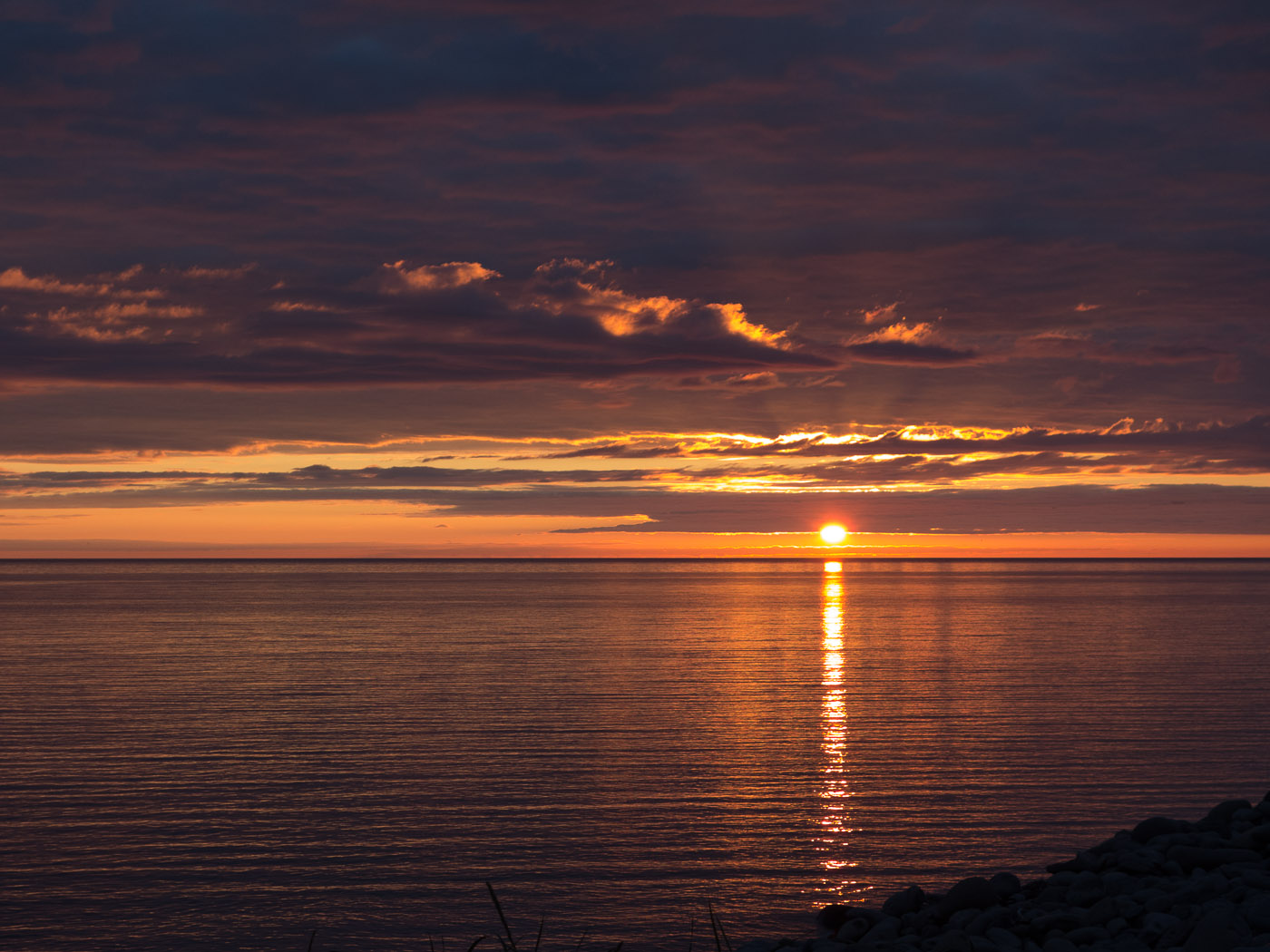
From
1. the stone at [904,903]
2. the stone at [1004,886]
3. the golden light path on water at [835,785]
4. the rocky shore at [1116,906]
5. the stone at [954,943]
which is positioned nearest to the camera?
the rocky shore at [1116,906]

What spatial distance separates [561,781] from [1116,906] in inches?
714

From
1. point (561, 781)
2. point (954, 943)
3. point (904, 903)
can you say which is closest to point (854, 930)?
point (904, 903)

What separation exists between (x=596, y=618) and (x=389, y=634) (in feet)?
95.1

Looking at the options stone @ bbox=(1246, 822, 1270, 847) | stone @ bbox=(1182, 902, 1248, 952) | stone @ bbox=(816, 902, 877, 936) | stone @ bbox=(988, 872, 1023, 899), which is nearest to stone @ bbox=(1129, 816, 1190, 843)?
stone @ bbox=(1246, 822, 1270, 847)

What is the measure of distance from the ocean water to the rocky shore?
11.0ft

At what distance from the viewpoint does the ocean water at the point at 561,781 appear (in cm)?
2088

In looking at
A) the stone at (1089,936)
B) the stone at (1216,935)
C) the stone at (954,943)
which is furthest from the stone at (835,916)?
the stone at (1216,935)

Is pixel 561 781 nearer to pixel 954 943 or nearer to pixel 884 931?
pixel 884 931

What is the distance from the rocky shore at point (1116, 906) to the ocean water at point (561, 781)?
3347 mm

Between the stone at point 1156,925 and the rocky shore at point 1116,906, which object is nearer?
the rocky shore at point 1116,906

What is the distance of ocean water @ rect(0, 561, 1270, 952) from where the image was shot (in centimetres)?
2088

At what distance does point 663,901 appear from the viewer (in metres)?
21.0

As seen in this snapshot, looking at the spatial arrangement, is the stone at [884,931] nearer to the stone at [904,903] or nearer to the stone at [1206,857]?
the stone at [904,903]

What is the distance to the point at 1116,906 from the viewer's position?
49.6ft
